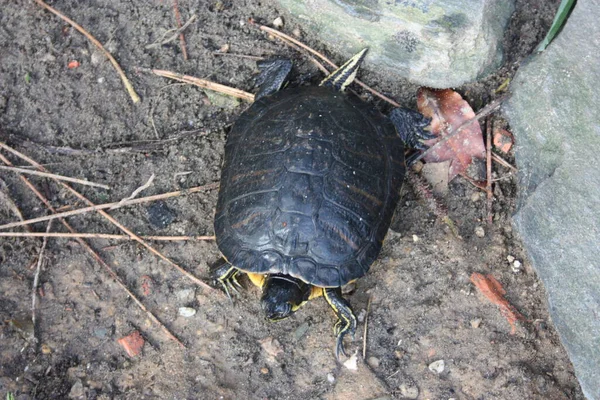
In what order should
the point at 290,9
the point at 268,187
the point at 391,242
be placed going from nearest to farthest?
the point at 268,187
the point at 391,242
the point at 290,9

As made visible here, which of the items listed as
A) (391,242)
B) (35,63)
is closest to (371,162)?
(391,242)

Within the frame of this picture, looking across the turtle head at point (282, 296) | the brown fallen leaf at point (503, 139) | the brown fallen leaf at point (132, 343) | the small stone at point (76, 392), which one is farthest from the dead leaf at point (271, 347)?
the brown fallen leaf at point (503, 139)

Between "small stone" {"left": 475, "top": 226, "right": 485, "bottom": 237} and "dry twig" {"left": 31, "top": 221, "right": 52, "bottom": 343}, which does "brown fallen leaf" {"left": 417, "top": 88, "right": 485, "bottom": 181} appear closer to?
"small stone" {"left": 475, "top": 226, "right": 485, "bottom": 237}

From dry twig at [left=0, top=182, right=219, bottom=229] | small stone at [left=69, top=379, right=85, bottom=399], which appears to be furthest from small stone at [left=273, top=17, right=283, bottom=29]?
small stone at [left=69, top=379, right=85, bottom=399]

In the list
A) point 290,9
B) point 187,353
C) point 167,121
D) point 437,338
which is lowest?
point 187,353

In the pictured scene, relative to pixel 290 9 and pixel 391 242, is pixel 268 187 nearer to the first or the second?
pixel 391 242

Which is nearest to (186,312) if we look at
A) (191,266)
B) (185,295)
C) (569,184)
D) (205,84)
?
(185,295)
